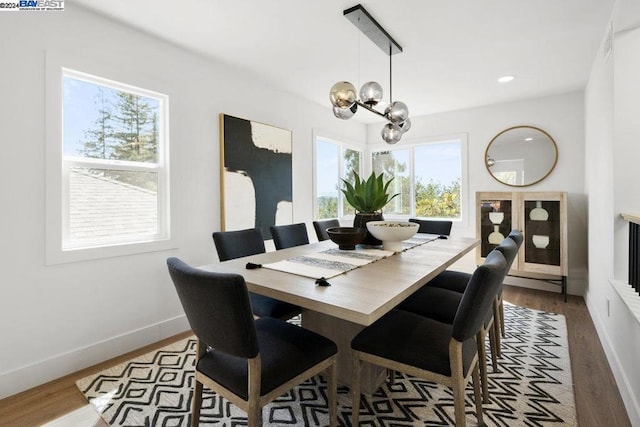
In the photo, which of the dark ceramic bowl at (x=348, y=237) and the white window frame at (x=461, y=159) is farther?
the white window frame at (x=461, y=159)

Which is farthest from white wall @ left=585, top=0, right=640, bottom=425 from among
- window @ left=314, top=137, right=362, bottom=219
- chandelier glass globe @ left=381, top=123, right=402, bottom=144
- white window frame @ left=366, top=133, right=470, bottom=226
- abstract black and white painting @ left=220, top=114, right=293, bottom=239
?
A: abstract black and white painting @ left=220, top=114, right=293, bottom=239

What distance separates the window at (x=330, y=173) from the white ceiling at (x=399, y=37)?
116cm

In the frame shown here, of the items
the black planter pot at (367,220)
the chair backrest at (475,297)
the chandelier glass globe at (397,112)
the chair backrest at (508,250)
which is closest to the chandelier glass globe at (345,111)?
the chandelier glass globe at (397,112)

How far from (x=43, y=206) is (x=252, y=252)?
132cm

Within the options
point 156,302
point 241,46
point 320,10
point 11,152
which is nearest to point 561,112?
point 320,10

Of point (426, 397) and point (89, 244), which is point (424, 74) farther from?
point (89, 244)

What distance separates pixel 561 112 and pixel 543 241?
5.27ft

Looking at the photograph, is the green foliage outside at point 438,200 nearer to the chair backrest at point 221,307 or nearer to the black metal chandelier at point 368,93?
the black metal chandelier at point 368,93

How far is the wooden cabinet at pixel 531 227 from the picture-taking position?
12.0 feet

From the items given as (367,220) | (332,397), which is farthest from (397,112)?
(332,397)

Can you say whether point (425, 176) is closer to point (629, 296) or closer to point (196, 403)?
point (629, 296)

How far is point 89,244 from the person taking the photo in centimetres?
229

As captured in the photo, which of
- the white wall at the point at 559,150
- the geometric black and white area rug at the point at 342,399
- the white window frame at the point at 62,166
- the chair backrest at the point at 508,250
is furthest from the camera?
the white wall at the point at 559,150

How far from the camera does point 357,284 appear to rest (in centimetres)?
142
